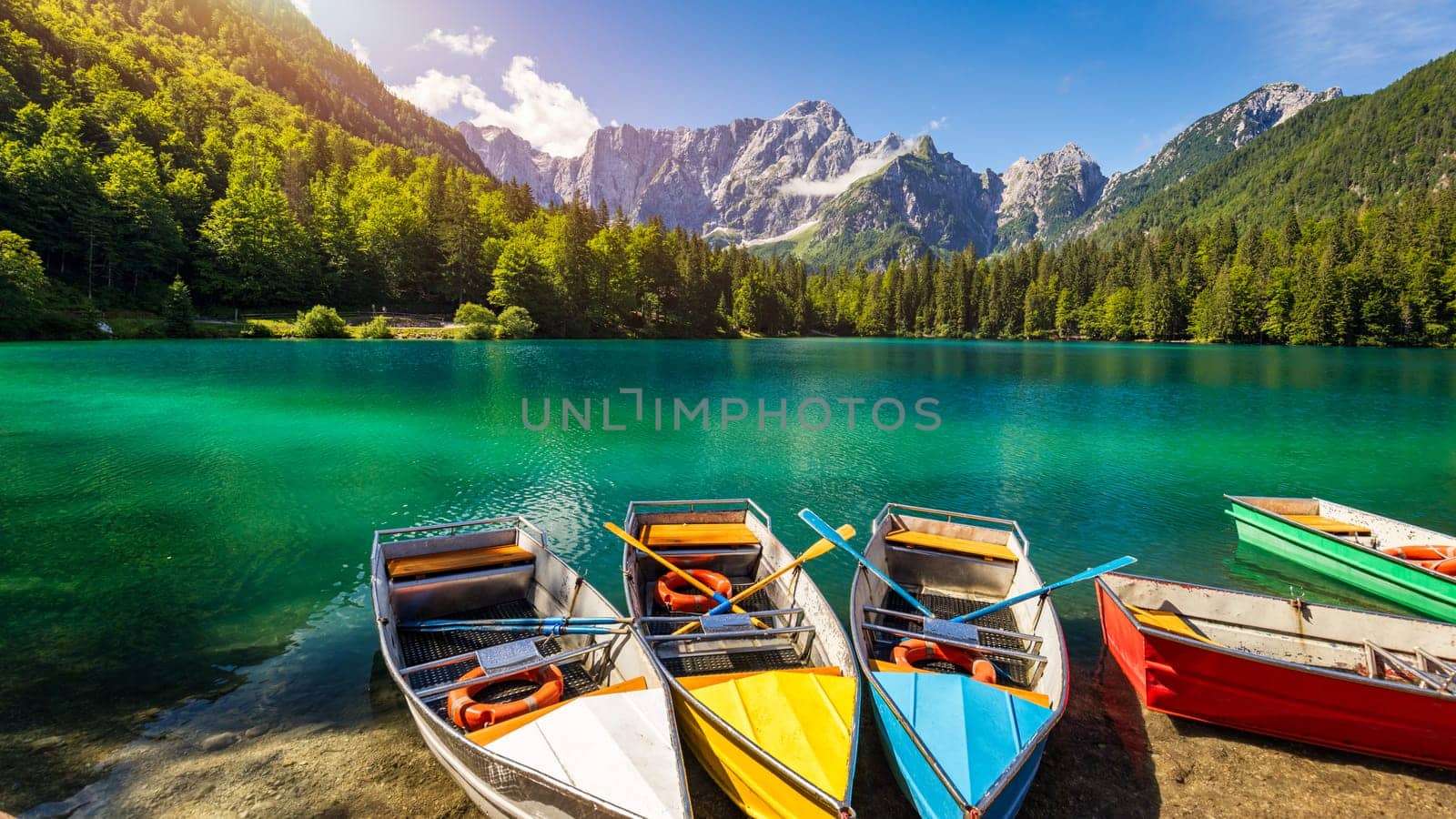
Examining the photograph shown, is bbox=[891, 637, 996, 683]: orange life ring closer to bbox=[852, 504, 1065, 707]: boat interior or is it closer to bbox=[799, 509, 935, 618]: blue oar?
bbox=[852, 504, 1065, 707]: boat interior

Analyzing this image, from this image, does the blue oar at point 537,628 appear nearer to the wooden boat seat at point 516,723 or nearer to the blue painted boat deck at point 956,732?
the wooden boat seat at point 516,723

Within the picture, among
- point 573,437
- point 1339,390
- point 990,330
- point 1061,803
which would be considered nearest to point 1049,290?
point 990,330

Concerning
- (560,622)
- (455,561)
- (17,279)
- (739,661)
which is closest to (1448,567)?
(739,661)

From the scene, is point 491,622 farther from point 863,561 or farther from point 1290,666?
point 1290,666

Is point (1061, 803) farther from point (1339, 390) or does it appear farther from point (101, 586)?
point (1339, 390)

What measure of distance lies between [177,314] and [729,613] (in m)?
87.8

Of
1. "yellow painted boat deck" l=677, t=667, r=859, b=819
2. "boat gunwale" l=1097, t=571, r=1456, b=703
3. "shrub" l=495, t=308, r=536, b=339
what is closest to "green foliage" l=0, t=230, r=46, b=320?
"shrub" l=495, t=308, r=536, b=339

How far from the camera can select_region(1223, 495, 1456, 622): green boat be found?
13.2 metres

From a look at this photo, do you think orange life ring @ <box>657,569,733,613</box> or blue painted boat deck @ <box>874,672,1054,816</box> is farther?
orange life ring @ <box>657,569,733,613</box>

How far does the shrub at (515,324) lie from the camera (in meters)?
95.7

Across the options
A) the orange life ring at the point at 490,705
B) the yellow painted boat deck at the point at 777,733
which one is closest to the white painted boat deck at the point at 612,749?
the yellow painted boat deck at the point at 777,733

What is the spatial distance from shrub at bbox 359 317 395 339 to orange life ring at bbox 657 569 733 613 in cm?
8315

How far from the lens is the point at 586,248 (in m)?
112

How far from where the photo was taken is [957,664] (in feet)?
31.5
